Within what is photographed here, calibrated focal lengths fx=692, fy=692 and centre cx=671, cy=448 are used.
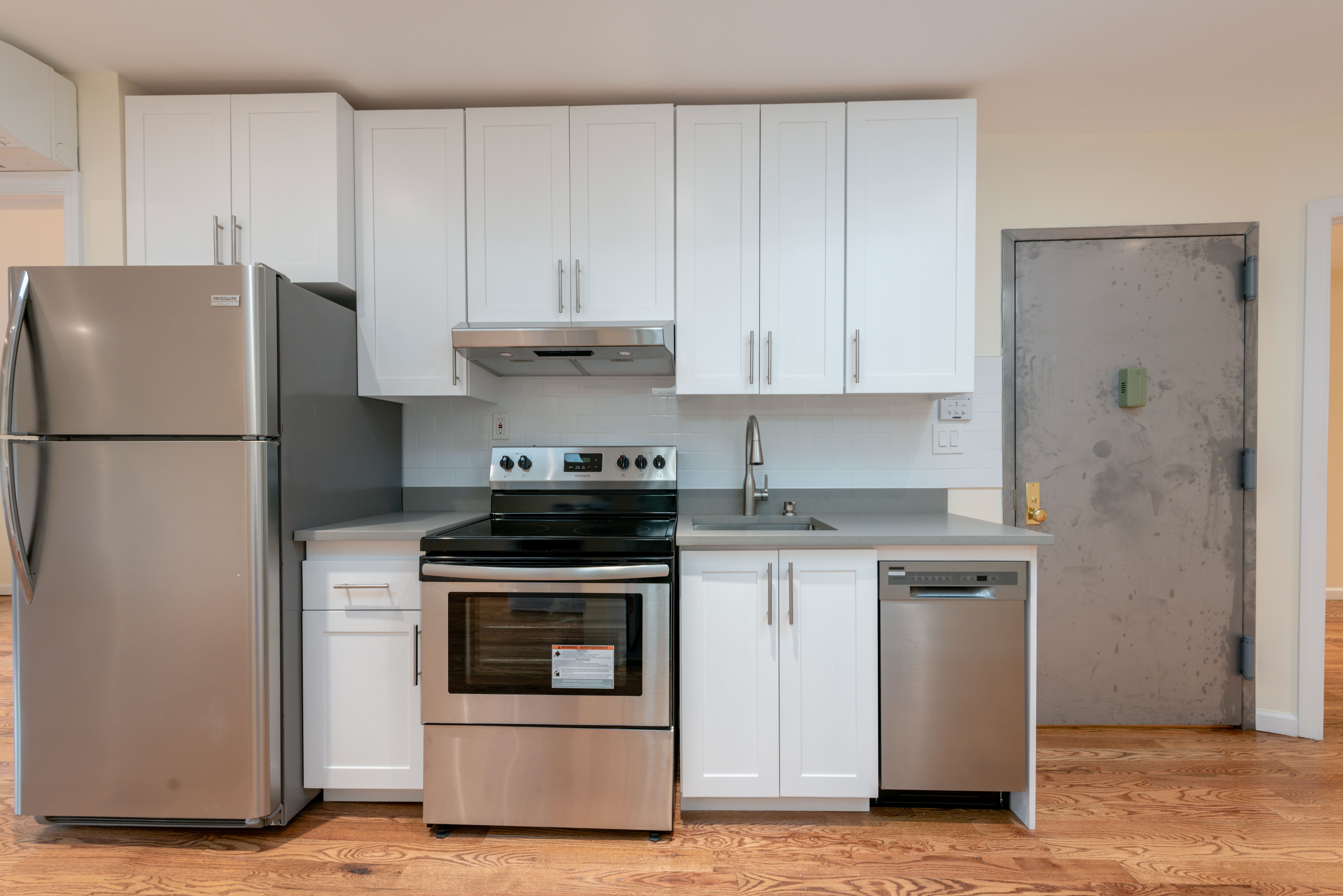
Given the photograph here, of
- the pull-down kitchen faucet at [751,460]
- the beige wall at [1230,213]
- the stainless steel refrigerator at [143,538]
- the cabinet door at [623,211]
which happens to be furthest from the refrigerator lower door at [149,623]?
the beige wall at [1230,213]

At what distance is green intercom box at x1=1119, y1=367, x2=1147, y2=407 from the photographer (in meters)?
2.74

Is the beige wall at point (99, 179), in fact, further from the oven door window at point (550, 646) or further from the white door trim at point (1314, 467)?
the white door trim at point (1314, 467)

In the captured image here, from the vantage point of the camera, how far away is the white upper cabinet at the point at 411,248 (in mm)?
2455

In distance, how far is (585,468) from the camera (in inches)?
105

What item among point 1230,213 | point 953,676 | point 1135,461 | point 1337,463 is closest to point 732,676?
point 953,676

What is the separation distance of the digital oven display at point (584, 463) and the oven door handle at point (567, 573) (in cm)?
72

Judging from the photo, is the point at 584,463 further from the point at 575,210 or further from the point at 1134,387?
the point at 1134,387

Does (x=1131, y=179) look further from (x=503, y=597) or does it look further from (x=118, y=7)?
(x=118, y=7)

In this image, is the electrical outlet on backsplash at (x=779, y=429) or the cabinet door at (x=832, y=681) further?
the electrical outlet on backsplash at (x=779, y=429)

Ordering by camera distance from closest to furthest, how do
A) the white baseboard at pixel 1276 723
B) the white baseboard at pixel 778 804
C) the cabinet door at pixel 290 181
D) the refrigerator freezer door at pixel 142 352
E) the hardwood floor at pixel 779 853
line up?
the hardwood floor at pixel 779 853 → the refrigerator freezer door at pixel 142 352 → the white baseboard at pixel 778 804 → the cabinet door at pixel 290 181 → the white baseboard at pixel 1276 723

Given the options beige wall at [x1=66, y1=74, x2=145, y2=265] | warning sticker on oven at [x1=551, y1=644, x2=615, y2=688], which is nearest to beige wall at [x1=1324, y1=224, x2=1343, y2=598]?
warning sticker on oven at [x1=551, y1=644, x2=615, y2=688]

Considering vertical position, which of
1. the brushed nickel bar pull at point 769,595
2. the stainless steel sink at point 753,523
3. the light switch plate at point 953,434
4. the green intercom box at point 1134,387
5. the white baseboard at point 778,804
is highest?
the green intercom box at point 1134,387

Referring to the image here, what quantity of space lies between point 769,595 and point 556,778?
31.9 inches

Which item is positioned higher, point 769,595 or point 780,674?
point 769,595
